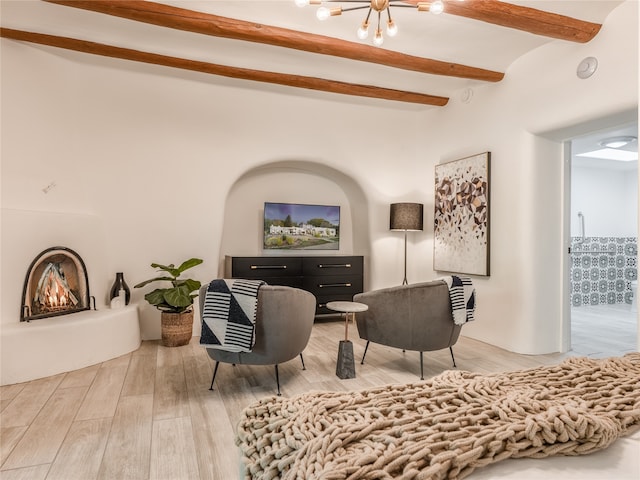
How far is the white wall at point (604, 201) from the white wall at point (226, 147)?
3957 millimetres

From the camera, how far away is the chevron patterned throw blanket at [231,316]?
263cm

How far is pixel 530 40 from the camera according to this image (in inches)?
142

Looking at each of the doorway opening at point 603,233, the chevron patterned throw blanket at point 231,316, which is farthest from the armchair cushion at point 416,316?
the doorway opening at point 603,233

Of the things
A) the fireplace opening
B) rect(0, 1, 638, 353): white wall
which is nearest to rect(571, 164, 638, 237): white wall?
rect(0, 1, 638, 353): white wall

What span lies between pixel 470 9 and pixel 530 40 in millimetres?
1192

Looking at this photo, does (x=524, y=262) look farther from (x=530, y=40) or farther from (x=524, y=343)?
(x=530, y=40)

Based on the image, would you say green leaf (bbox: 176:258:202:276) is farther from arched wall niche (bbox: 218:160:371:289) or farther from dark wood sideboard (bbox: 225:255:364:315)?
arched wall niche (bbox: 218:160:371:289)

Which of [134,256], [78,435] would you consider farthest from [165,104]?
[78,435]

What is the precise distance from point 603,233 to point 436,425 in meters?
8.42

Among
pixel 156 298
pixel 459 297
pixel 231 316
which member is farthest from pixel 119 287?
pixel 459 297

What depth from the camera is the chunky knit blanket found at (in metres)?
0.62

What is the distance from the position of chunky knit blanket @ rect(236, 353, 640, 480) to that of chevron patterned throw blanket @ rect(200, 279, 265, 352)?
166 cm

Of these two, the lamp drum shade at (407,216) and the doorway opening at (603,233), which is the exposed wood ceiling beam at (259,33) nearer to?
the lamp drum shade at (407,216)

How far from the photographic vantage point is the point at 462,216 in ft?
15.0
